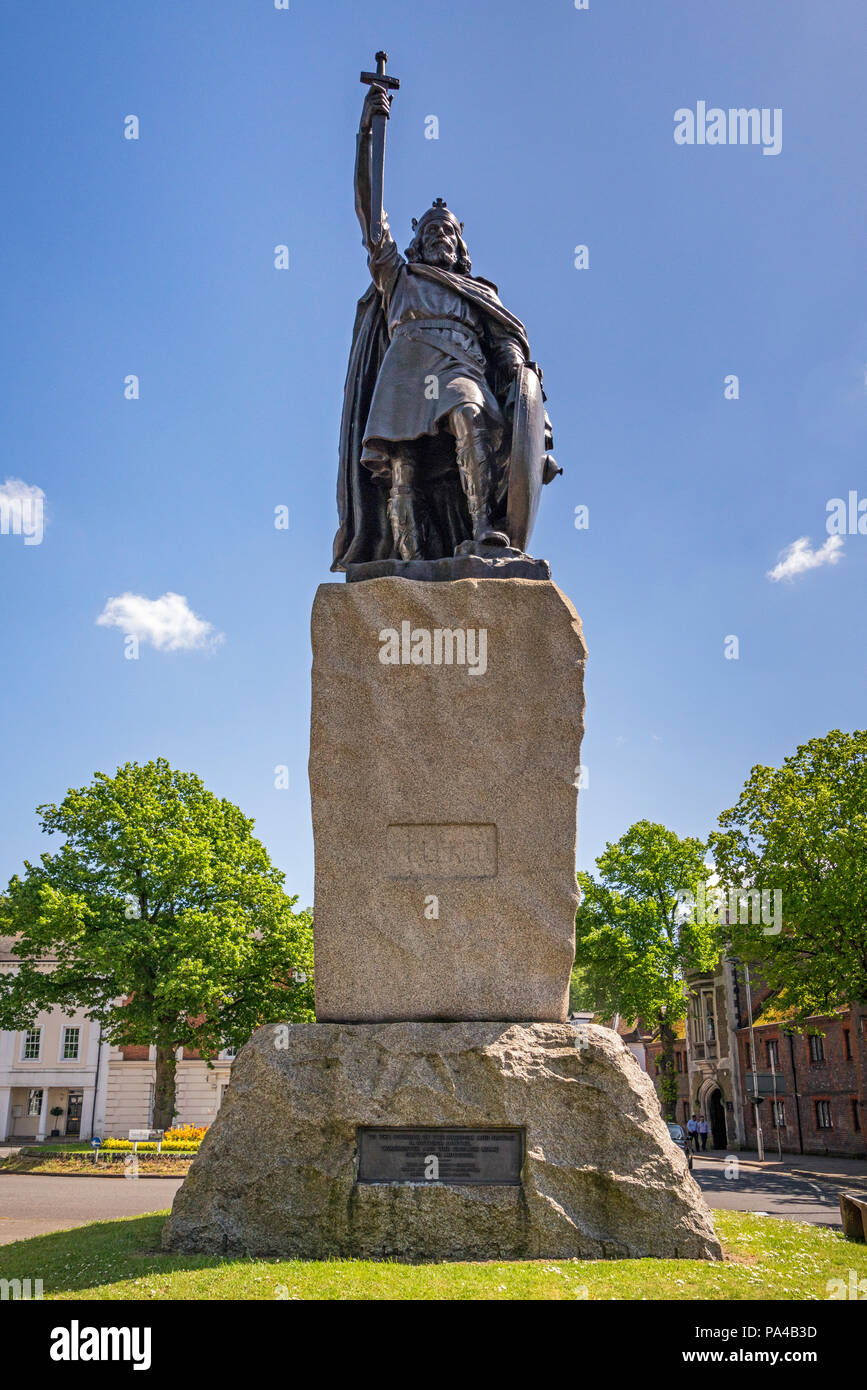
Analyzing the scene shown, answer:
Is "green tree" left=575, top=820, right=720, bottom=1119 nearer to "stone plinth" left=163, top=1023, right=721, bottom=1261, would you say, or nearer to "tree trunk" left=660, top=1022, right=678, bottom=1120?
"tree trunk" left=660, top=1022, right=678, bottom=1120

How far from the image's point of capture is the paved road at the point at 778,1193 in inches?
560

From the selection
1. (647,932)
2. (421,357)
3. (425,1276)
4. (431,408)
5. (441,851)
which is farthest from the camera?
(647,932)

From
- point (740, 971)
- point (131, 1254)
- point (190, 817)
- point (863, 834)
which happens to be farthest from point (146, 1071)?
point (131, 1254)

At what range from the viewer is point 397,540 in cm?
812

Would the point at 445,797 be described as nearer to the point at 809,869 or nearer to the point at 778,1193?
the point at 778,1193

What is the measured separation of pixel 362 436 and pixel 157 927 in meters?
23.5

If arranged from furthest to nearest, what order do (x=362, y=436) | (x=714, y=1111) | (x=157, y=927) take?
(x=714, y=1111)
(x=157, y=927)
(x=362, y=436)

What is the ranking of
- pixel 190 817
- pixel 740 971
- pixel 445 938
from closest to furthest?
pixel 445 938 → pixel 190 817 → pixel 740 971

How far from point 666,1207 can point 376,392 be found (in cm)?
619

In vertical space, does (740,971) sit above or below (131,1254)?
above

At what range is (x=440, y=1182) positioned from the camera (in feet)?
19.5

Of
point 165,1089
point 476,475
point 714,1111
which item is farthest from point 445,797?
point 714,1111
